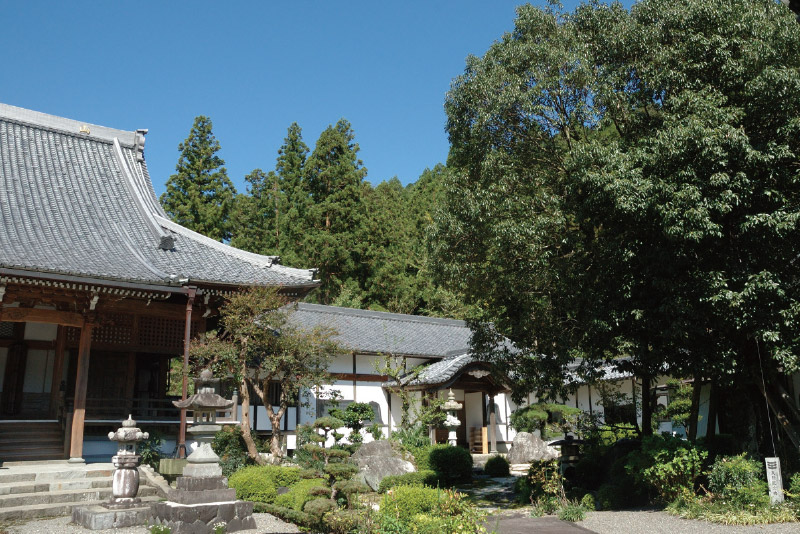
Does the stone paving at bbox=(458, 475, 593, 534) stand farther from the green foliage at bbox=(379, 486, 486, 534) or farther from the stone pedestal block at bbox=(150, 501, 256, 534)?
the stone pedestal block at bbox=(150, 501, 256, 534)

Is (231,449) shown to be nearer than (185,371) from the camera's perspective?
No

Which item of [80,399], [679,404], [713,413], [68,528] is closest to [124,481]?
[68,528]

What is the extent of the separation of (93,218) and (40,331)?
10.4 feet

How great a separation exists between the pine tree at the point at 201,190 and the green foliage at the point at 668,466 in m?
27.5

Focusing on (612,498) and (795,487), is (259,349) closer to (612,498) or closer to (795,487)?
(612,498)

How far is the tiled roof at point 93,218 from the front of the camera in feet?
45.8

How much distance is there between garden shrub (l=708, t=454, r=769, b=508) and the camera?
10.2 meters

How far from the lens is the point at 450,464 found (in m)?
17.2

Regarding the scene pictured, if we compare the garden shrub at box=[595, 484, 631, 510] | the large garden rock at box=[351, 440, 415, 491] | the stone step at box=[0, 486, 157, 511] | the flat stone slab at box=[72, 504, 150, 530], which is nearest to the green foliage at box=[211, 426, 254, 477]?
the stone step at box=[0, 486, 157, 511]

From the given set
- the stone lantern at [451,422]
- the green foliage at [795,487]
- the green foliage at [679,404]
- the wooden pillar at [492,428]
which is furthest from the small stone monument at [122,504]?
the green foliage at [679,404]

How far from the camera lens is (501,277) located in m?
12.9

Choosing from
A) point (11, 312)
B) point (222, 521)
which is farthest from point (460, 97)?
point (11, 312)

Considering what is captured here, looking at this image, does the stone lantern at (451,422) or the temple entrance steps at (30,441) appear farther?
the stone lantern at (451,422)

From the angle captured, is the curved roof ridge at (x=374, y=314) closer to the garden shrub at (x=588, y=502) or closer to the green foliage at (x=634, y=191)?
the green foliage at (x=634, y=191)
